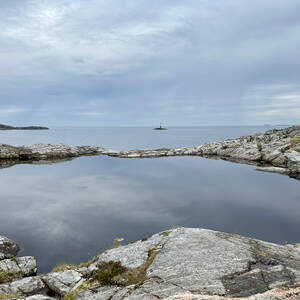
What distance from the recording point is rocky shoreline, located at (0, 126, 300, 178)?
214ft

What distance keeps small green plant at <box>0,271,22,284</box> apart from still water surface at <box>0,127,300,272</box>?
2858 millimetres

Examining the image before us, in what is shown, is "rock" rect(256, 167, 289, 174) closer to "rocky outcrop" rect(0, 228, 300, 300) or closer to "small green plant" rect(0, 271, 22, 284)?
"rocky outcrop" rect(0, 228, 300, 300)

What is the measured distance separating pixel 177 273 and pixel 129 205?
26202 millimetres

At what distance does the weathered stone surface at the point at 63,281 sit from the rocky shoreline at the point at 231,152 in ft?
181

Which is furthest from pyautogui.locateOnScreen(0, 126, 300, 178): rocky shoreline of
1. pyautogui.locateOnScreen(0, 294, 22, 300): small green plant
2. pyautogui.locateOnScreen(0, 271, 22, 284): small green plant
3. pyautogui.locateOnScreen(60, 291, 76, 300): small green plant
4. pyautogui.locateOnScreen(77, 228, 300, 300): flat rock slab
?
pyautogui.locateOnScreen(0, 294, 22, 300): small green plant

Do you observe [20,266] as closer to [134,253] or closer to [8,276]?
[8,276]

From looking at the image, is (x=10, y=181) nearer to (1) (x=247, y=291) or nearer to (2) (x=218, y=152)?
(1) (x=247, y=291)

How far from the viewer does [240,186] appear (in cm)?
4666

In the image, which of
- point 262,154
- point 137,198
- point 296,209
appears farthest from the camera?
point 262,154

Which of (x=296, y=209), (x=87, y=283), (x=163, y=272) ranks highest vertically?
(x=163, y=272)

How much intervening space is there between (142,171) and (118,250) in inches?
1851

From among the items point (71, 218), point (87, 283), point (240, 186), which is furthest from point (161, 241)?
point (240, 186)

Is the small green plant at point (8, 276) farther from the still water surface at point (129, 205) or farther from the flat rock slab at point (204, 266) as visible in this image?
the flat rock slab at point (204, 266)

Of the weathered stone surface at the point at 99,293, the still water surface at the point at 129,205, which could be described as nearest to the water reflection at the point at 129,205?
the still water surface at the point at 129,205
